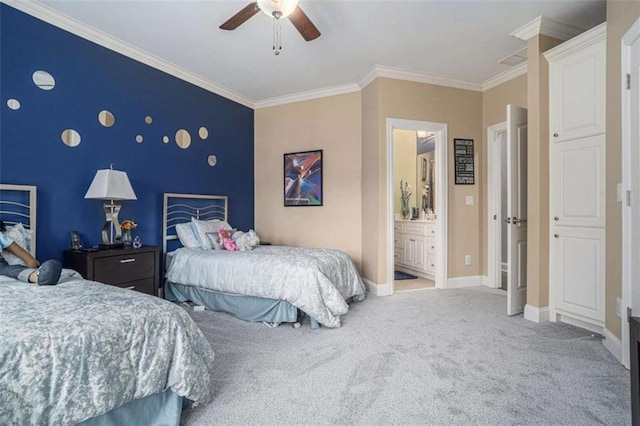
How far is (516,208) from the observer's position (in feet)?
10.6

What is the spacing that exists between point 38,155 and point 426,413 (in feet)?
11.1

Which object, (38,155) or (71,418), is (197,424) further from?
(38,155)

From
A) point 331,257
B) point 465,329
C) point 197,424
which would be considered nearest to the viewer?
point 197,424

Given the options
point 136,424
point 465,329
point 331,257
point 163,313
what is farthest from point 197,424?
point 465,329

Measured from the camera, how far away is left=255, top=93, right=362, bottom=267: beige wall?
443cm

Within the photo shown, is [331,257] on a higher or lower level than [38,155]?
lower

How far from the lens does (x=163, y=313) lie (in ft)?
5.05

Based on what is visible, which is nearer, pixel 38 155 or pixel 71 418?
pixel 71 418

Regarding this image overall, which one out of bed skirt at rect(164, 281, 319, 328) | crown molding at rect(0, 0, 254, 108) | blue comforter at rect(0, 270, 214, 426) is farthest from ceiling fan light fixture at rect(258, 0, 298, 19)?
bed skirt at rect(164, 281, 319, 328)

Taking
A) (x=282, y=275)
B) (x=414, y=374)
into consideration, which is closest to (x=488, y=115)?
(x=282, y=275)

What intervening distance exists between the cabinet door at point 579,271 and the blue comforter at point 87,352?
2943 mm

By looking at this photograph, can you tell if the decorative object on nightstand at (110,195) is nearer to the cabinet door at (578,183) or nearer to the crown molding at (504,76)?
the cabinet door at (578,183)

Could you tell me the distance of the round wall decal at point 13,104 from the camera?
252cm

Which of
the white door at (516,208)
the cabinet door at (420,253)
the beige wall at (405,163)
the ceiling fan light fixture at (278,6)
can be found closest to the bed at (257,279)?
the white door at (516,208)
